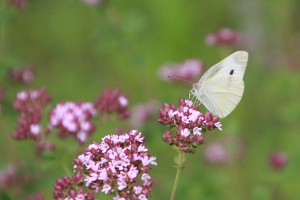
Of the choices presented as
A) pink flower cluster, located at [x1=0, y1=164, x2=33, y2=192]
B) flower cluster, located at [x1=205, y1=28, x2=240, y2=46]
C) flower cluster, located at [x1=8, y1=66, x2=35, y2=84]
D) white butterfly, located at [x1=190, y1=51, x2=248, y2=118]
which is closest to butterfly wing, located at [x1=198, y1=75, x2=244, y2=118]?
white butterfly, located at [x1=190, y1=51, x2=248, y2=118]

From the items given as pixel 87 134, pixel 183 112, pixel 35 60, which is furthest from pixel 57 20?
pixel 183 112

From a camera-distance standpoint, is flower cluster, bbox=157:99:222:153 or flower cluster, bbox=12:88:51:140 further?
flower cluster, bbox=12:88:51:140

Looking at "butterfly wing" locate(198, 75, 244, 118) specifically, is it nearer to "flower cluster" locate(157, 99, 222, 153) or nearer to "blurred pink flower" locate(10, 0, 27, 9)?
"flower cluster" locate(157, 99, 222, 153)

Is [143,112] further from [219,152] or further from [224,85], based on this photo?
[224,85]

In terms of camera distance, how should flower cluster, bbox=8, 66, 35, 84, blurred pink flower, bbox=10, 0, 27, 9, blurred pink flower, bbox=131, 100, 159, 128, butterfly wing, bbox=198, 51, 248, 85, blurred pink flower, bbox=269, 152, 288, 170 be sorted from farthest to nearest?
blurred pink flower, bbox=131, 100, 159, 128
blurred pink flower, bbox=269, 152, 288, 170
flower cluster, bbox=8, 66, 35, 84
blurred pink flower, bbox=10, 0, 27, 9
butterfly wing, bbox=198, 51, 248, 85

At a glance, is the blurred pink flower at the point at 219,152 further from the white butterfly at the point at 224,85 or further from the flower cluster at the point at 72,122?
the flower cluster at the point at 72,122

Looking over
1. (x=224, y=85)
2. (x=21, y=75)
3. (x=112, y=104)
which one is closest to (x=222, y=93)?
(x=224, y=85)

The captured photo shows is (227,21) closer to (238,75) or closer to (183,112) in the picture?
(238,75)
